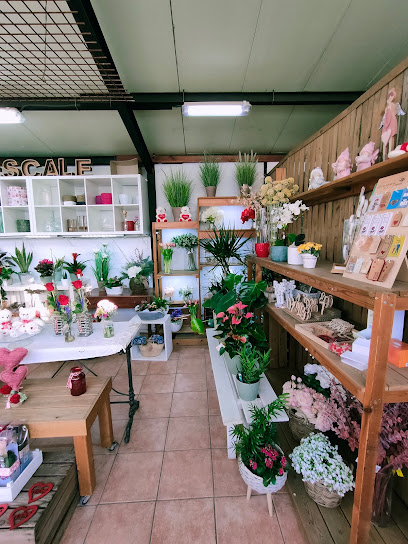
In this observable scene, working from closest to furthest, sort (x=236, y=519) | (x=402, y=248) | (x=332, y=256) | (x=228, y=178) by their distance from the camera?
(x=402, y=248), (x=236, y=519), (x=332, y=256), (x=228, y=178)

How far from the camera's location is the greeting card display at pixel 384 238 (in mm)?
969

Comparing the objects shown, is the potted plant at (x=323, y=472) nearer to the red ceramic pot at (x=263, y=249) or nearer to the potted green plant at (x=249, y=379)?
the potted green plant at (x=249, y=379)

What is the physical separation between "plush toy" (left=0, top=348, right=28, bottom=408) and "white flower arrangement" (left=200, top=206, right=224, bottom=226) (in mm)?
2663

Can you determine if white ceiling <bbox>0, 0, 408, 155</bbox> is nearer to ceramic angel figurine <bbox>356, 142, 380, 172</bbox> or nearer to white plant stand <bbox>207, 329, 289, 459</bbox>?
ceramic angel figurine <bbox>356, 142, 380, 172</bbox>

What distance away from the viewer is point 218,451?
78.9 inches

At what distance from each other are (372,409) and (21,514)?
171 centimetres

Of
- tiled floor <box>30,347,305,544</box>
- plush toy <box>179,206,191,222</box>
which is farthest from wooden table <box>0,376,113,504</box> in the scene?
plush toy <box>179,206,191,222</box>

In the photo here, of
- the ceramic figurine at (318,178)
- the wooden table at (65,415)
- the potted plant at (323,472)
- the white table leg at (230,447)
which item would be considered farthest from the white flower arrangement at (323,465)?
the ceramic figurine at (318,178)

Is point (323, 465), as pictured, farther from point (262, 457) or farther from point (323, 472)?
point (262, 457)

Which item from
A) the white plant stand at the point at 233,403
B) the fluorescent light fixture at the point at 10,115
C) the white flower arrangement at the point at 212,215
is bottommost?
the white plant stand at the point at 233,403

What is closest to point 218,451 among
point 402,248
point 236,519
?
point 236,519

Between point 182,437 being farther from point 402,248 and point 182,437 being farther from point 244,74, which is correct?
point 244,74

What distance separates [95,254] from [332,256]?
3.47m

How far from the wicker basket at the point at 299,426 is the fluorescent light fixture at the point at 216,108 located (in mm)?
2609
